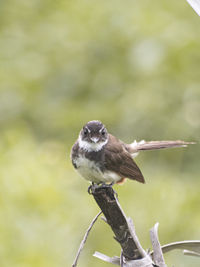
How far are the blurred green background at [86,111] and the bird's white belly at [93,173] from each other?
2.29 feet

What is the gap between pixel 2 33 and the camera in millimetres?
6426

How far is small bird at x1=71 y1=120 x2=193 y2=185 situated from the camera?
3078mm

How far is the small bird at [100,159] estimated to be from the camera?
308 centimetres

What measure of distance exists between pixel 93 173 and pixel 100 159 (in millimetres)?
105

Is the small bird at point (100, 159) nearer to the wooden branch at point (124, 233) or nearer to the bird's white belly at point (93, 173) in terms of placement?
the bird's white belly at point (93, 173)

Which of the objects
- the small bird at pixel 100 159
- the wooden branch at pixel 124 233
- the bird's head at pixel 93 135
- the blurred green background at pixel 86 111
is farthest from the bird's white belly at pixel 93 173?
the wooden branch at pixel 124 233

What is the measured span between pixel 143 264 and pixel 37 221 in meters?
2.03

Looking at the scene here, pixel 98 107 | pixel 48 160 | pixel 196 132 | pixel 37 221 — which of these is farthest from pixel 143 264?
pixel 98 107

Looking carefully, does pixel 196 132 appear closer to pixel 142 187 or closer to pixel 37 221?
pixel 142 187

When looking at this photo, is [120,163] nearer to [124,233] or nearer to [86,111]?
[124,233]

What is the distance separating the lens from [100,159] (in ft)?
10.3

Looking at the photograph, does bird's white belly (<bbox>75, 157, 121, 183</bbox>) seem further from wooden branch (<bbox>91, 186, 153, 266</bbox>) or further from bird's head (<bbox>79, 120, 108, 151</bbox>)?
wooden branch (<bbox>91, 186, 153, 266</bbox>)

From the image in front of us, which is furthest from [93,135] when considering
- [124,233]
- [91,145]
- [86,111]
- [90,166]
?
[86,111]

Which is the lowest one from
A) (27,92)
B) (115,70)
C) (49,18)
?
(27,92)
